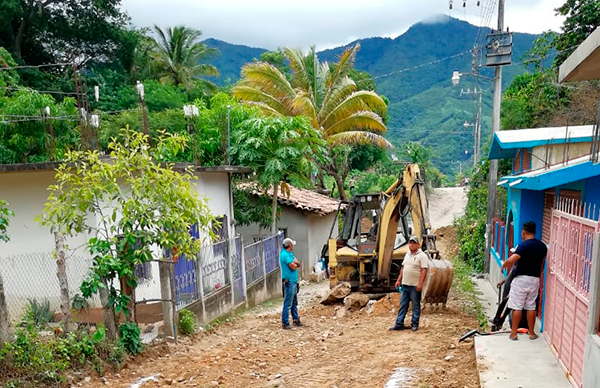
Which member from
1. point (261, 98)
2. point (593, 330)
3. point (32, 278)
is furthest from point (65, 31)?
point (593, 330)

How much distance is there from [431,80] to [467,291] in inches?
3550

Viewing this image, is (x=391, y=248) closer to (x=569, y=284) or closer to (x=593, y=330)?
A: (x=569, y=284)

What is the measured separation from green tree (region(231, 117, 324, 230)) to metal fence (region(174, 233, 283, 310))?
2139 millimetres

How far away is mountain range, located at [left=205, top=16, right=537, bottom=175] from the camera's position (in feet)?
213

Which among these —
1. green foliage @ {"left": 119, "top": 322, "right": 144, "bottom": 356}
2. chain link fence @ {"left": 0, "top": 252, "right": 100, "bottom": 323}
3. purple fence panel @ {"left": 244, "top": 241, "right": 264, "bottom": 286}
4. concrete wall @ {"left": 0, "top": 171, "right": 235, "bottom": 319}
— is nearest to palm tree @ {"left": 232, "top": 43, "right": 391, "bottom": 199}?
purple fence panel @ {"left": 244, "top": 241, "right": 264, "bottom": 286}

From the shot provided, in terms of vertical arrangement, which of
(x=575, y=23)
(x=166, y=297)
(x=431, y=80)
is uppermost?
(x=431, y=80)

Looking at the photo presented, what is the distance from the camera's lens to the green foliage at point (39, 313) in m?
6.64

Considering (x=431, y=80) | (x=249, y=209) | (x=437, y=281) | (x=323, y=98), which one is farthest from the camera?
(x=431, y=80)

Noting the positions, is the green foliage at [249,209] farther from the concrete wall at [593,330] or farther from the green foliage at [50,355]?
the concrete wall at [593,330]

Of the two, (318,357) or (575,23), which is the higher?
(575,23)

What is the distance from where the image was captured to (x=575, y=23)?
18.0 meters

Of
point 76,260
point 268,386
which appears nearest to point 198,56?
point 76,260

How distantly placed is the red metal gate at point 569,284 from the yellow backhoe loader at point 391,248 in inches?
115

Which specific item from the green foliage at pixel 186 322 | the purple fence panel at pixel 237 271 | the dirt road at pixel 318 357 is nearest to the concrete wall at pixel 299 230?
the purple fence panel at pixel 237 271
